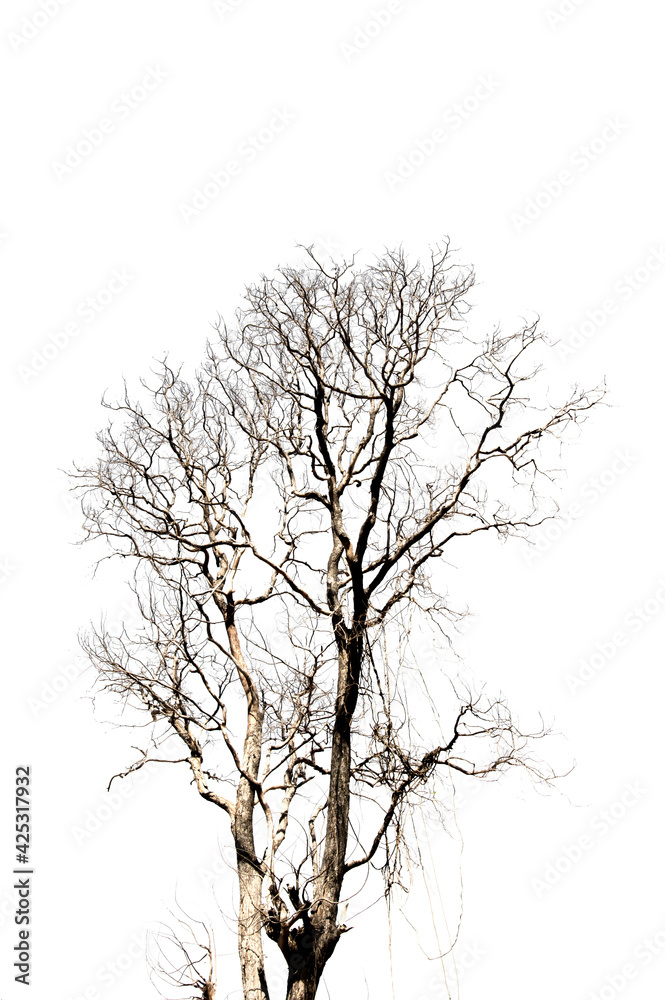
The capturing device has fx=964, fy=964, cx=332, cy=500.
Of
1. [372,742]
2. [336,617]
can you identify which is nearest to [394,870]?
[372,742]

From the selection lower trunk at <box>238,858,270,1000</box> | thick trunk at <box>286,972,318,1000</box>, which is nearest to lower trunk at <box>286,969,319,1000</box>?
thick trunk at <box>286,972,318,1000</box>

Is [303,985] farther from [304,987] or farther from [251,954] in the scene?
[251,954]

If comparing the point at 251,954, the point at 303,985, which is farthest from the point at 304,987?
the point at 251,954

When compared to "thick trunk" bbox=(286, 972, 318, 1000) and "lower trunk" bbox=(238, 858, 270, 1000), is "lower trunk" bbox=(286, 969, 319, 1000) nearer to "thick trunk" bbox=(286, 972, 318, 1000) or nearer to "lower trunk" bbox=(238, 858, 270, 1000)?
"thick trunk" bbox=(286, 972, 318, 1000)

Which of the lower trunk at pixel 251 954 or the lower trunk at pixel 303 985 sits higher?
the lower trunk at pixel 251 954

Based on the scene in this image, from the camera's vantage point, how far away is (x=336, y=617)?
6555 millimetres

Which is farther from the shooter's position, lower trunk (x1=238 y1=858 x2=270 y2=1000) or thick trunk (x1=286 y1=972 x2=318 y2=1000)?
lower trunk (x1=238 y1=858 x2=270 y2=1000)

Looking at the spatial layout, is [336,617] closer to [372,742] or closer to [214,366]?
[372,742]

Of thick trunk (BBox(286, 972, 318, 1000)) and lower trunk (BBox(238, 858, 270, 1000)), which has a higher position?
lower trunk (BBox(238, 858, 270, 1000))

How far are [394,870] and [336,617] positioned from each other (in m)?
1.65

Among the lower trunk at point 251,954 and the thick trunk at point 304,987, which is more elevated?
the lower trunk at point 251,954

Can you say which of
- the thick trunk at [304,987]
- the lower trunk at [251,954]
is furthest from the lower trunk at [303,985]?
the lower trunk at [251,954]

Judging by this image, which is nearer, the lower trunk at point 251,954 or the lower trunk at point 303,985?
the lower trunk at point 303,985

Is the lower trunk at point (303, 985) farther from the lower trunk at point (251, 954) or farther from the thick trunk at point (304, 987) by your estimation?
the lower trunk at point (251, 954)
